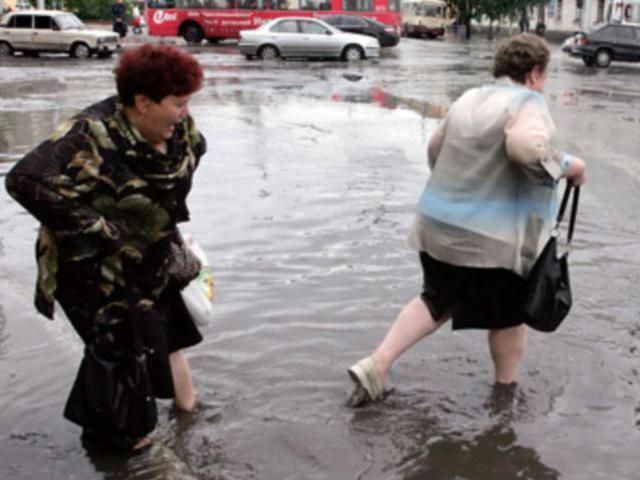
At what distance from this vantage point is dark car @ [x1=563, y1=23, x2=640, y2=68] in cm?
3262

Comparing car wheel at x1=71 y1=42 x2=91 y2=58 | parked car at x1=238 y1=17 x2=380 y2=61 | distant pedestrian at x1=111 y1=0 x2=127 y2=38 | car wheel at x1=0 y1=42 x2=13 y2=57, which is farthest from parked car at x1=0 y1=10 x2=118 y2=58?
distant pedestrian at x1=111 y1=0 x2=127 y2=38

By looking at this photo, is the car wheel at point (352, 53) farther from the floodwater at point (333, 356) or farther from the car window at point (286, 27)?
the floodwater at point (333, 356)

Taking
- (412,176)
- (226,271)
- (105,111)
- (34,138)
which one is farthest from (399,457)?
(34,138)

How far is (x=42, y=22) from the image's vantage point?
31.0 meters

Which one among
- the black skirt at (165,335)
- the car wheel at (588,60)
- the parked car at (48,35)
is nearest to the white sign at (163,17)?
the parked car at (48,35)

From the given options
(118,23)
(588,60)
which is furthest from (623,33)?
(118,23)

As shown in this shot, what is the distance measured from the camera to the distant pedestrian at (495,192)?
3656mm

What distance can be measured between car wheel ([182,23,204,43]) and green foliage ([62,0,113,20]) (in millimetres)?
11293

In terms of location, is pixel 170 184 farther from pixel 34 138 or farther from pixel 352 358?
pixel 34 138

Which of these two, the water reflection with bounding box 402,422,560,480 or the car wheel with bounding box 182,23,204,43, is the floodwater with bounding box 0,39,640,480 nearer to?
the water reflection with bounding box 402,422,560,480

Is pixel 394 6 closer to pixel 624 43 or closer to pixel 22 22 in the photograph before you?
pixel 624 43

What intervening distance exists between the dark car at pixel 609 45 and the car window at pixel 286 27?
10.5 m

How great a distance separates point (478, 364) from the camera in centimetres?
465

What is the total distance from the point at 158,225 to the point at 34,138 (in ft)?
29.8
